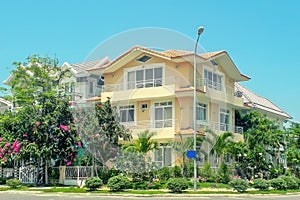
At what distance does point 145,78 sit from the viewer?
107ft

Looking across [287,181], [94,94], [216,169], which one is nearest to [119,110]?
[94,94]

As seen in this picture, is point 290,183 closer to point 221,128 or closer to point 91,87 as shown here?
point 221,128

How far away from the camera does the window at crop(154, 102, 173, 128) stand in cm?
3080

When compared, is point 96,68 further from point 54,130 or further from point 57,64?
point 54,130

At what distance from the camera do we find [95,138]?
2705 centimetres

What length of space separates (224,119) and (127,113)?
25.3 feet

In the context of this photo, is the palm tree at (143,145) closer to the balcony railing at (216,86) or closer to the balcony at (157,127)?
the balcony at (157,127)

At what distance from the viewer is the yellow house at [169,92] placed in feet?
99.5

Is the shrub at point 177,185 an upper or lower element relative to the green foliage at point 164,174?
lower

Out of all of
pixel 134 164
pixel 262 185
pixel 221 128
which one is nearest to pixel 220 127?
pixel 221 128

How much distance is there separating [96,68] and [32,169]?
9.44 m

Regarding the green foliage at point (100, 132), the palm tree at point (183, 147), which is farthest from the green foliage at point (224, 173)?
the green foliage at point (100, 132)

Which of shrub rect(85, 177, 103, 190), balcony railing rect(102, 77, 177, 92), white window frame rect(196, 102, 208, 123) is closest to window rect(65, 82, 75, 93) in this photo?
balcony railing rect(102, 77, 177, 92)

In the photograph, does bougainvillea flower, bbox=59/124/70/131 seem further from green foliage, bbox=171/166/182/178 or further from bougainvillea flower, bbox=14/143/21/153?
green foliage, bbox=171/166/182/178
